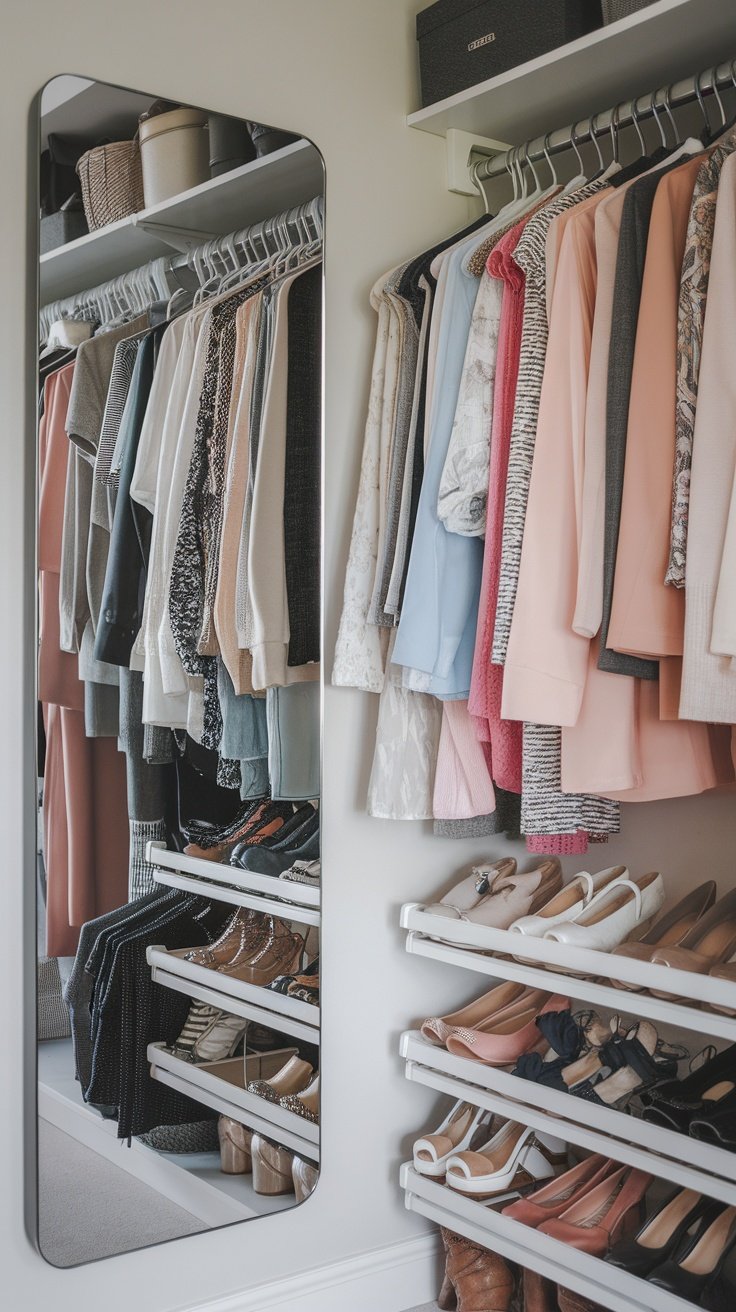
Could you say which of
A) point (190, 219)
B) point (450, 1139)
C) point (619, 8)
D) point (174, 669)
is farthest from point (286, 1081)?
point (619, 8)

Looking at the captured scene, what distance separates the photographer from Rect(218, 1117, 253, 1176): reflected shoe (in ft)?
6.64

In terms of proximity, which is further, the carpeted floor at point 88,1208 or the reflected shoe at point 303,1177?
the reflected shoe at point 303,1177

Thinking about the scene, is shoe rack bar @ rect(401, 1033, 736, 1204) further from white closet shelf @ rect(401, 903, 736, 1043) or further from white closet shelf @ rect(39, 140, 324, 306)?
white closet shelf @ rect(39, 140, 324, 306)

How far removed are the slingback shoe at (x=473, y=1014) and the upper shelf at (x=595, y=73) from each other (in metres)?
1.63

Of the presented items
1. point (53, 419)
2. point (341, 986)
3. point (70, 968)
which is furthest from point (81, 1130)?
point (53, 419)

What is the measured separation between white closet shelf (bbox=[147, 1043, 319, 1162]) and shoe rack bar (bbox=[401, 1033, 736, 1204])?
8.6 inches

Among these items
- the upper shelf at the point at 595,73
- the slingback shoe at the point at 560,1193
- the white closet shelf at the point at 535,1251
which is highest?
the upper shelf at the point at 595,73

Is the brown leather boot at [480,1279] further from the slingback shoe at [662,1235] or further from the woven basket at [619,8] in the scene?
the woven basket at [619,8]

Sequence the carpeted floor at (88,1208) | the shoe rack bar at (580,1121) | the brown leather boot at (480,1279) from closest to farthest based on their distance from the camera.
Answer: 1. the shoe rack bar at (580,1121)
2. the carpeted floor at (88,1208)
3. the brown leather boot at (480,1279)

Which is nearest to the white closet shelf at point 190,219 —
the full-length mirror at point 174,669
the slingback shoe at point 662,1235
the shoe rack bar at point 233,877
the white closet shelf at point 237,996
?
the full-length mirror at point 174,669

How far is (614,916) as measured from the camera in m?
1.96

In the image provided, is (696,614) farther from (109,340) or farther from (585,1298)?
(585,1298)

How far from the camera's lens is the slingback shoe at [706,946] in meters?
1.75

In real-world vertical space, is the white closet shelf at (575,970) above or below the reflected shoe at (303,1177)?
above
